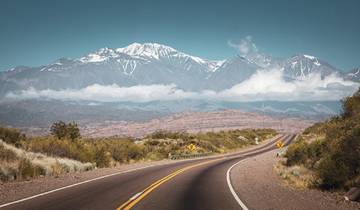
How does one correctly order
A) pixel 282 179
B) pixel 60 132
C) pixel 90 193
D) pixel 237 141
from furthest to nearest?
pixel 237 141, pixel 60 132, pixel 282 179, pixel 90 193

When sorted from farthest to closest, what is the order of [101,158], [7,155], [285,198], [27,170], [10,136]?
[101,158], [10,136], [7,155], [27,170], [285,198]

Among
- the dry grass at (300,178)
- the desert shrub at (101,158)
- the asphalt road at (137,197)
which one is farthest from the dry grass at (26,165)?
the dry grass at (300,178)

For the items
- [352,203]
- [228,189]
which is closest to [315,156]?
[228,189]

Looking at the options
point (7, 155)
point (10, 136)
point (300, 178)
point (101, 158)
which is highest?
point (10, 136)

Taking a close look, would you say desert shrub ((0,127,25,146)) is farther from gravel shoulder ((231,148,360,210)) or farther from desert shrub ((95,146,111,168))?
gravel shoulder ((231,148,360,210))

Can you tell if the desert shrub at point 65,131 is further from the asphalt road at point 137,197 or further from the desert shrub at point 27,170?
the asphalt road at point 137,197

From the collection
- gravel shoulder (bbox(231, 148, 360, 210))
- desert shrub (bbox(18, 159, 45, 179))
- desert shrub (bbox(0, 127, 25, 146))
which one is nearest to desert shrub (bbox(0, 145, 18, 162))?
desert shrub (bbox(18, 159, 45, 179))

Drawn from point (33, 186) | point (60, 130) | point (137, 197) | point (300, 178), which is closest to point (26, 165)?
point (33, 186)

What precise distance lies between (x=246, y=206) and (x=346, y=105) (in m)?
24.0

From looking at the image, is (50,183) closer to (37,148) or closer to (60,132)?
(37,148)

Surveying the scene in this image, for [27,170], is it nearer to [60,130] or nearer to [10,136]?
[10,136]

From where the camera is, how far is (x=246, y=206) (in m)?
12.4

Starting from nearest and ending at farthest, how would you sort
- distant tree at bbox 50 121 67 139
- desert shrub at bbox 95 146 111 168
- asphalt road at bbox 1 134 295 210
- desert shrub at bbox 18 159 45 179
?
1. asphalt road at bbox 1 134 295 210
2. desert shrub at bbox 18 159 45 179
3. desert shrub at bbox 95 146 111 168
4. distant tree at bbox 50 121 67 139

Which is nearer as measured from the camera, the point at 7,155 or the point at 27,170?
the point at 27,170
